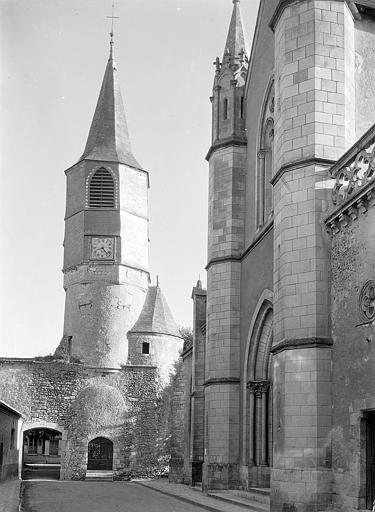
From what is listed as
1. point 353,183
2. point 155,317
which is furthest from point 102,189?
point 353,183

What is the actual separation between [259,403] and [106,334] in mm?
20337

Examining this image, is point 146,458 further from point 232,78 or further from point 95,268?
point 232,78

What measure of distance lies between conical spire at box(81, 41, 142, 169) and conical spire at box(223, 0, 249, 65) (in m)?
16.4

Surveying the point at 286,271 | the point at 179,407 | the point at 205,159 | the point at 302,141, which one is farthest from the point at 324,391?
the point at 179,407

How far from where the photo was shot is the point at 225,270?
20.7 metres

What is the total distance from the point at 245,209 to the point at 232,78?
386 centimetres

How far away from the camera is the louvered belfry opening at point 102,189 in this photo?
129ft

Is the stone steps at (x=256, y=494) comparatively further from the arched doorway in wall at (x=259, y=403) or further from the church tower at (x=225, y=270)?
the church tower at (x=225, y=270)

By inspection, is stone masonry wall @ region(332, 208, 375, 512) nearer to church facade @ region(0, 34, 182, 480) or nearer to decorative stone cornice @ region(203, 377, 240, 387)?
decorative stone cornice @ region(203, 377, 240, 387)

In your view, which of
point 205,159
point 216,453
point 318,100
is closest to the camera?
point 318,100

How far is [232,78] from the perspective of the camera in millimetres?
21969

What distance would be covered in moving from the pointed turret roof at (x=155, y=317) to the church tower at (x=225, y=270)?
18190mm

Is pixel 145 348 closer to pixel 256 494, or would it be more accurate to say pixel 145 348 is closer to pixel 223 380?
pixel 223 380

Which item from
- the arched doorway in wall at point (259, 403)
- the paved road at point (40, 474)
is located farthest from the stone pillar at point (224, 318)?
the paved road at point (40, 474)
